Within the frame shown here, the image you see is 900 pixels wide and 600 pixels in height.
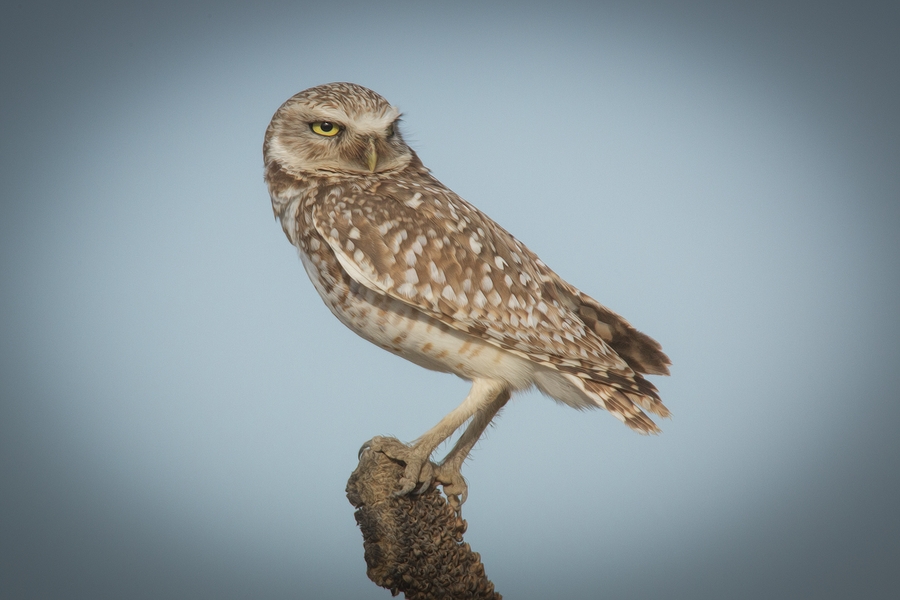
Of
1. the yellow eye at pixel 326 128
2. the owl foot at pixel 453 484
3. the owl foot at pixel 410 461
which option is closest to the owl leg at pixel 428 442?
the owl foot at pixel 410 461

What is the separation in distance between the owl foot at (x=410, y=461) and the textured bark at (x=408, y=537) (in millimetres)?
18

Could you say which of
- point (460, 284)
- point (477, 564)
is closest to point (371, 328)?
point (460, 284)

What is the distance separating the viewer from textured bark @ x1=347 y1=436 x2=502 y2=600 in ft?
7.06

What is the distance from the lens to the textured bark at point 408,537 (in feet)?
7.06

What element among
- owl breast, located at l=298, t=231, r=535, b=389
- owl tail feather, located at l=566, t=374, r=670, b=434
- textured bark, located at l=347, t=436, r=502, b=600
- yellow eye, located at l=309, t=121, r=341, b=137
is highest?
yellow eye, located at l=309, t=121, r=341, b=137

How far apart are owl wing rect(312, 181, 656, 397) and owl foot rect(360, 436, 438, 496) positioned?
301mm

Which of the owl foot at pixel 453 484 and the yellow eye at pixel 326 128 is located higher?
the yellow eye at pixel 326 128

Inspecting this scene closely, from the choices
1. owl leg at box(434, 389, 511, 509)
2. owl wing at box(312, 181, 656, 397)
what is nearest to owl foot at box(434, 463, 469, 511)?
owl leg at box(434, 389, 511, 509)

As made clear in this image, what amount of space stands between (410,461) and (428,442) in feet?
0.19

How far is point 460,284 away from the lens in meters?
2.16

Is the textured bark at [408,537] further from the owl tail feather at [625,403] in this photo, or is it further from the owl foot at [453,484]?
the owl tail feather at [625,403]

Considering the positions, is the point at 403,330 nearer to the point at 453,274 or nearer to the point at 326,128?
the point at 453,274

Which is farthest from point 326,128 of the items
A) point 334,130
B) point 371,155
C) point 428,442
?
point 428,442

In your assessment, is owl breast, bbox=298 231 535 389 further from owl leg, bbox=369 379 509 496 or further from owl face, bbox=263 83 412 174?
owl face, bbox=263 83 412 174
